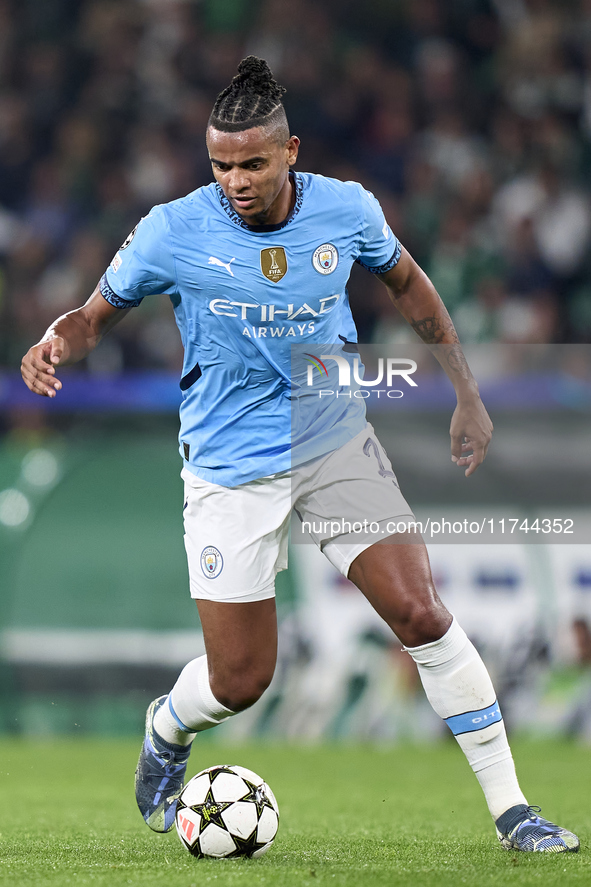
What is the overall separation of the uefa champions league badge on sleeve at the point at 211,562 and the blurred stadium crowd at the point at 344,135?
5.21 m

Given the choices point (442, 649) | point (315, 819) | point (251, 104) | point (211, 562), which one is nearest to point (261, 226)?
point (251, 104)

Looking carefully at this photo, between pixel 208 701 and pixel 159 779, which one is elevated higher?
pixel 208 701

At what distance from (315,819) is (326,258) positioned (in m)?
2.59

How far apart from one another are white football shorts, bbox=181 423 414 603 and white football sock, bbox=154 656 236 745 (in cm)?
34

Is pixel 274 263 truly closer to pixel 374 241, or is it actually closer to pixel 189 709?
pixel 374 241

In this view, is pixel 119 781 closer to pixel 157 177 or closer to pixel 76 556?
pixel 76 556

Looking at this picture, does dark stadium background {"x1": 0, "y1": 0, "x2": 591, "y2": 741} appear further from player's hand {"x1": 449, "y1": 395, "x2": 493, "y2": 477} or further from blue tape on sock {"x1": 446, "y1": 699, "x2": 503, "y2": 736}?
blue tape on sock {"x1": 446, "y1": 699, "x2": 503, "y2": 736}

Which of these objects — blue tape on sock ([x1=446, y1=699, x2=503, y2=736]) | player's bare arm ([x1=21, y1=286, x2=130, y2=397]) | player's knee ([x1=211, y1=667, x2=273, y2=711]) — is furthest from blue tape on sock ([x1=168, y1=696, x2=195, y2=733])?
player's bare arm ([x1=21, y1=286, x2=130, y2=397])

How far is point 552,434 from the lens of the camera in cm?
851

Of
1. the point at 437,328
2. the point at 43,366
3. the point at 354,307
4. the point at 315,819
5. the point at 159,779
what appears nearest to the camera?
the point at 43,366

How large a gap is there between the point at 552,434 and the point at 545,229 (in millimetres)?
2676

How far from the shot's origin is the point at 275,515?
4.21 meters

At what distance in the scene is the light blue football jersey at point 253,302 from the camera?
405cm

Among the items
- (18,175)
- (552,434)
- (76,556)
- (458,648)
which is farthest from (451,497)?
(18,175)
